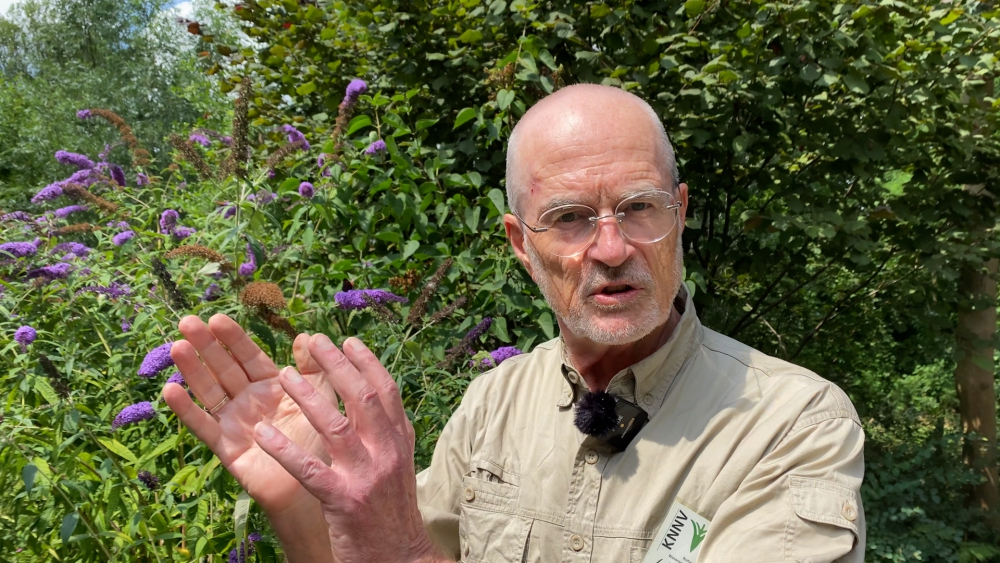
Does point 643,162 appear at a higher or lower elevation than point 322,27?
lower

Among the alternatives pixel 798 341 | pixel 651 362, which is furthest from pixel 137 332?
pixel 798 341

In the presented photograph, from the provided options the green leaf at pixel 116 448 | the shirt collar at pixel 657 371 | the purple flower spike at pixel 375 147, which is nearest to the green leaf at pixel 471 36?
the purple flower spike at pixel 375 147

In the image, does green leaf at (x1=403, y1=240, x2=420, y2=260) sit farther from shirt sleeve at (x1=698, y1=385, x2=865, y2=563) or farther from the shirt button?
the shirt button

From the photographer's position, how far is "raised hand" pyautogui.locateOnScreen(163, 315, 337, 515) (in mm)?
1361

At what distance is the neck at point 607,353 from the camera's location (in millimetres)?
1672

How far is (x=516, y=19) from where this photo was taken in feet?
10.5

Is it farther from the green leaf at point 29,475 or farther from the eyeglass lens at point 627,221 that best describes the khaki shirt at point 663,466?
the green leaf at point 29,475

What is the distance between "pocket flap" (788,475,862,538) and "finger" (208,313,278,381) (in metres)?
0.99

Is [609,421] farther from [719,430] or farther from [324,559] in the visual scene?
[324,559]

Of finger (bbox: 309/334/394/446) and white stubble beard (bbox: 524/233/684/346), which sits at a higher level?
white stubble beard (bbox: 524/233/684/346)

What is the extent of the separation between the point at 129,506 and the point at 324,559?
3.67 feet

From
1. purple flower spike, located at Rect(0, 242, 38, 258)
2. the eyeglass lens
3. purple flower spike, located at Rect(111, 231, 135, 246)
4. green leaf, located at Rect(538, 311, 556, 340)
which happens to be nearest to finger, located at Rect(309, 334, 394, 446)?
the eyeglass lens

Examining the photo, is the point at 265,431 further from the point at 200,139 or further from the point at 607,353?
the point at 200,139

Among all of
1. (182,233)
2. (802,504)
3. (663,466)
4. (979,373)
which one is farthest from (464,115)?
(979,373)
